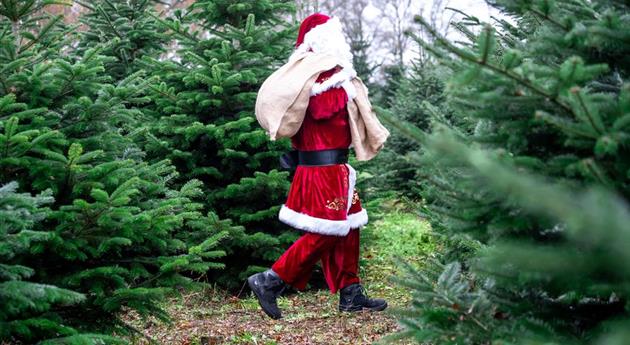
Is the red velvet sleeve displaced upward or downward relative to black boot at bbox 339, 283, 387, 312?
upward

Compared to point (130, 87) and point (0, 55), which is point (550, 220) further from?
point (0, 55)

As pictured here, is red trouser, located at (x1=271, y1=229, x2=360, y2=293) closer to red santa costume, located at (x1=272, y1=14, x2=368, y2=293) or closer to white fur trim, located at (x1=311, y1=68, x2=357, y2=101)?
red santa costume, located at (x1=272, y1=14, x2=368, y2=293)

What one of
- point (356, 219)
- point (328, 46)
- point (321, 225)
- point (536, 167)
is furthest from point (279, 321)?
point (536, 167)

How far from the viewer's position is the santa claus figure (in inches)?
197

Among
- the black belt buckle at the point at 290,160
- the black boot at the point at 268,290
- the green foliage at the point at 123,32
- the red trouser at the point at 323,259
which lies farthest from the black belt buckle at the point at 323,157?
the green foliage at the point at 123,32

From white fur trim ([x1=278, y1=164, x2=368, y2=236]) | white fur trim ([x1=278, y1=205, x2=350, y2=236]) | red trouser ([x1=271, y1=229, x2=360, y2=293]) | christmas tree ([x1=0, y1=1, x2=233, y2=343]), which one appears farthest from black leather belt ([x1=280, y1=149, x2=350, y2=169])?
christmas tree ([x1=0, y1=1, x2=233, y2=343])

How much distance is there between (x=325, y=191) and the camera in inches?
199

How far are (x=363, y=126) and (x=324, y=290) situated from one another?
1890 mm

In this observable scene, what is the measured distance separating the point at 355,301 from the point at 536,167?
3.41 meters

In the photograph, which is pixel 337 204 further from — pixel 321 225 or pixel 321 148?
pixel 321 148

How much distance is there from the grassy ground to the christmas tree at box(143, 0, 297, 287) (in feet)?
1.55

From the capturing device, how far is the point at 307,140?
5176 millimetres

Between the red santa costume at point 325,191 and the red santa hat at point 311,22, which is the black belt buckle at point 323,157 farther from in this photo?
the red santa hat at point 311,22

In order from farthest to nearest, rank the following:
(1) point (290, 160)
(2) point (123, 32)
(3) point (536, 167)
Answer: (2) point (123, 32) < (1) point (290, 160) < (3) point (536, 167)
